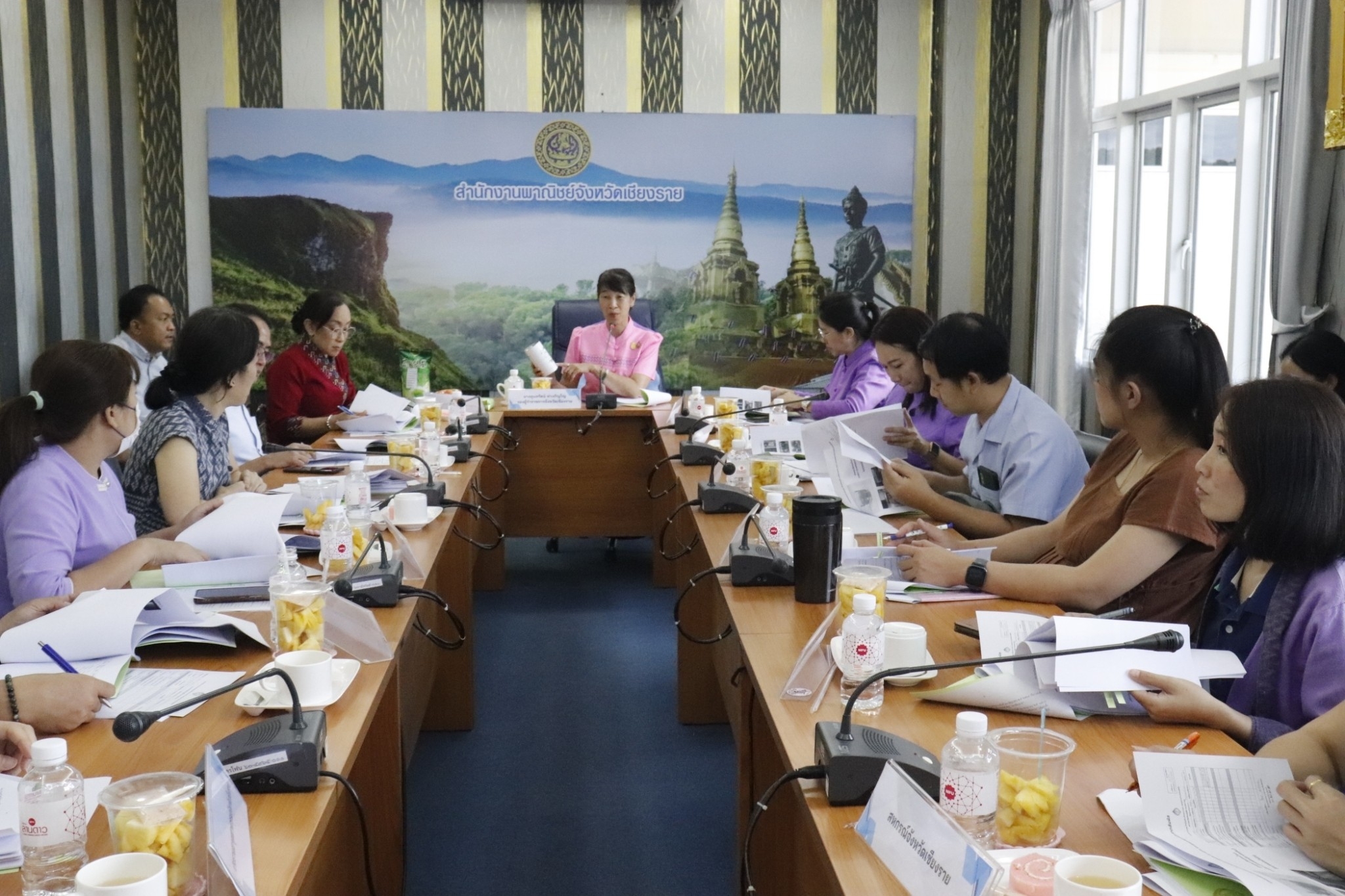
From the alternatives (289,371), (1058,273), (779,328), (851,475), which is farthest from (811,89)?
(851,475)

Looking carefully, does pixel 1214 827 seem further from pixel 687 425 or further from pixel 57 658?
pixel 687 425

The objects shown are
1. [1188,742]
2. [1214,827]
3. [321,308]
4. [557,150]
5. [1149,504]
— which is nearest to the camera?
[1214,827]

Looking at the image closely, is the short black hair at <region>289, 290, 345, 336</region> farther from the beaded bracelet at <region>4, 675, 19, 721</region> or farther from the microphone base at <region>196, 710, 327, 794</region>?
the microphone base at <region>196, 710, 327, 794</region>

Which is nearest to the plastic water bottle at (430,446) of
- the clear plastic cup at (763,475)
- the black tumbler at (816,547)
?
the clear plastic cup at (763,475)

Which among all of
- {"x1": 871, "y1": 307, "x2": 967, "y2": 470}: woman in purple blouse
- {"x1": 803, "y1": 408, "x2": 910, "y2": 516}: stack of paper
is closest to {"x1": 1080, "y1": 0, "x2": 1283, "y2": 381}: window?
{"x1": 871, "y1": 307, "x2": 967, "y2": 470}: woman in purple blouse

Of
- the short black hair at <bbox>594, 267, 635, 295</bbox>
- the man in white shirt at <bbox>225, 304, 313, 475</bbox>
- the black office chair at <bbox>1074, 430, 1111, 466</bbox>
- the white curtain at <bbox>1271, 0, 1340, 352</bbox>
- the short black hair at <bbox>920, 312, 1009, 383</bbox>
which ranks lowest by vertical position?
the black office chair at <bbox>1074, 430, 1111, 466</bbox>

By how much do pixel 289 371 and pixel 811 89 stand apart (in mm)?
3414

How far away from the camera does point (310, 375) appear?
206 inches

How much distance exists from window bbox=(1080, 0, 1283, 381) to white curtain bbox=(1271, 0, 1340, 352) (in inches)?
10.3

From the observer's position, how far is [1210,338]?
2150 millimetres

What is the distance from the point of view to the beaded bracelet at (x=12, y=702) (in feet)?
5.16

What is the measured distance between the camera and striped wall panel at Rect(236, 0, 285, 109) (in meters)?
6.69

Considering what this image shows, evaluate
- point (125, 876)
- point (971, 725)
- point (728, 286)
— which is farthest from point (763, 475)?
point (728, 286)

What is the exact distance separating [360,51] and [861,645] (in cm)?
595
